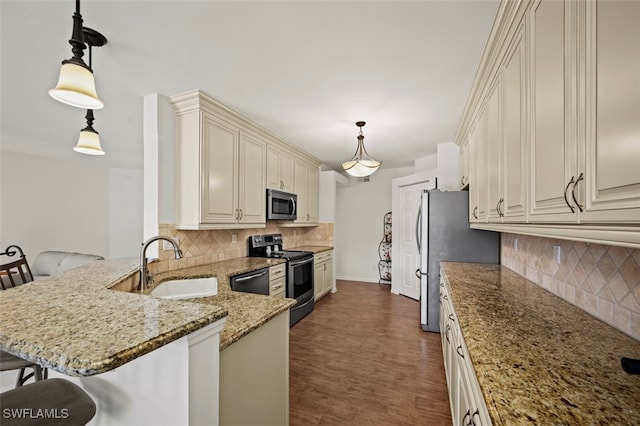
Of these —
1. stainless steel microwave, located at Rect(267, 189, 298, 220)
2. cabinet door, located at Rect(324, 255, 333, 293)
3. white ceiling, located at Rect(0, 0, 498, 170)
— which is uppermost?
white ceiling, located at Rect(0, 0, 498, 170)

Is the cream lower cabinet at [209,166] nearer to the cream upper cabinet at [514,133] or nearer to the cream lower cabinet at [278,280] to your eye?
the cream lower cabinet at [278,280]

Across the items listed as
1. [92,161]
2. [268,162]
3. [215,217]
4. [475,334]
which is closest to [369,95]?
[268,162]

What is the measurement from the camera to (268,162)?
11.8ft

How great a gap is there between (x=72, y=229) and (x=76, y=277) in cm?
490

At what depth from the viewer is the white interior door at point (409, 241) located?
474 cm

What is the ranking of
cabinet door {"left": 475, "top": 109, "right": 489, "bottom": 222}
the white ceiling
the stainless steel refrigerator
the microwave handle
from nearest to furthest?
the white ceiling
cabinet door {"left": 475, "top": 109, "right": 489, "bottom": 222}
the stainless steel refrigerator
the microwave handle

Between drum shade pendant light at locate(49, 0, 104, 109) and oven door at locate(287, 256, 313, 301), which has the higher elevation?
drum shade pendant light at locate(49, 0, 104, 109)

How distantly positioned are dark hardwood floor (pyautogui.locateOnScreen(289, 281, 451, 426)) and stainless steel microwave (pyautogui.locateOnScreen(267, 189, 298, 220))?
1473 millimetres

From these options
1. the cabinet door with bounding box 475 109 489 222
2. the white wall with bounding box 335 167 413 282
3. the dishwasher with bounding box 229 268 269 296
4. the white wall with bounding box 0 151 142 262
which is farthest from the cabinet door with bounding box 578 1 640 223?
the white wall with bounding box 0 151 142 262

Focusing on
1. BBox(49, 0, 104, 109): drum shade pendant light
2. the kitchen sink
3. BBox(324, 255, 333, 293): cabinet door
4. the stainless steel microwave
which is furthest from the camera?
BBox(324, 255, 333, 293): cabinet door

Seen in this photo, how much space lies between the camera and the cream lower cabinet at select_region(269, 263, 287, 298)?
307cm

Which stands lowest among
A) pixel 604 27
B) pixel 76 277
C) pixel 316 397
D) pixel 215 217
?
pixel 316 397

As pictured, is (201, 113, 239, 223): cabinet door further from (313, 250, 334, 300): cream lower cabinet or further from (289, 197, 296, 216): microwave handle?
(313, 250, 334, 300): cream lower cabinet

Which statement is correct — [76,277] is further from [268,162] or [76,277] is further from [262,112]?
[268,162]
